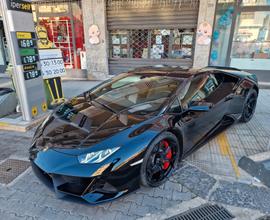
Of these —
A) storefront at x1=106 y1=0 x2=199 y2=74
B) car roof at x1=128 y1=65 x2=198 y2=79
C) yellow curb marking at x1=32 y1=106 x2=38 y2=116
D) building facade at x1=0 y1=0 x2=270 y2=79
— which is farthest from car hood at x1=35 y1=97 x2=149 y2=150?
storefront at x1=106 y1=0 x2=199 y2=74

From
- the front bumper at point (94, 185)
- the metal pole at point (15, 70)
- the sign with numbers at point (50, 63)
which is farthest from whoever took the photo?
the sign with numbers at point (50, 63)

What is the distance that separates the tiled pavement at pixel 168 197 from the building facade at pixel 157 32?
4.90 meters

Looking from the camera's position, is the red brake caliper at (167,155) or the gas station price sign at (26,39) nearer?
the red brake caliper at (167,155)

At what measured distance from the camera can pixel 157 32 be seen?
24.5 feet

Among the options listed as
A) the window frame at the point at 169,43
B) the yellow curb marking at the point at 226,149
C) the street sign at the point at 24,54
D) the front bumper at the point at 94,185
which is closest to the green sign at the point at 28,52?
the street sign at the point at 24,54

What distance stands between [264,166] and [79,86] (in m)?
6.27

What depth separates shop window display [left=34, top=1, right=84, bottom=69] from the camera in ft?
25.7

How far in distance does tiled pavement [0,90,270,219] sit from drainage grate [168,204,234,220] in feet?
0.20

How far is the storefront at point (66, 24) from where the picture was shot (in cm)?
781

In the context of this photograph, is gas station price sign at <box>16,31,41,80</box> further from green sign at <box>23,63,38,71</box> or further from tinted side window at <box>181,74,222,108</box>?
tinted side window at <box>181,74,222,108</box>

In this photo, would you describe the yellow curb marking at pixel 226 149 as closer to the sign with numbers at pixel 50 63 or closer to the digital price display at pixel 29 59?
the digital price display at pixel 29 59

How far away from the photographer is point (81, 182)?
1.82m

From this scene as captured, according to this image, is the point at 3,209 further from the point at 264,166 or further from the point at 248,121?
the point at 248,121

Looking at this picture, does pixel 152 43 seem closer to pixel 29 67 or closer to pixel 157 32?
pixel 157 32
